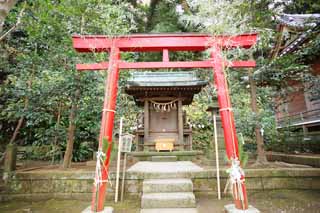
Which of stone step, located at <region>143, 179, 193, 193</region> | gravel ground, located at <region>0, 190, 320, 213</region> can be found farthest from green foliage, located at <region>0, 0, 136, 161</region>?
stone step, located at <region>143, 179, 193, 193</region>

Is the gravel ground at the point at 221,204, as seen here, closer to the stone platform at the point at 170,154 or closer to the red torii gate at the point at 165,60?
the red torii gate at the point at 165,60

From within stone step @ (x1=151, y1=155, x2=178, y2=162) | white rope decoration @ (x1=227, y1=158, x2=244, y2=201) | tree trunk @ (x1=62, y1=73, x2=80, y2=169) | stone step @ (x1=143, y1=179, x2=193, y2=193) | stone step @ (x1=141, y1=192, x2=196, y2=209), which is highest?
tree trunk @ (x1=62, y1=73, x2=80, y2=169)

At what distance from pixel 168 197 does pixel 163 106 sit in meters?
5.70

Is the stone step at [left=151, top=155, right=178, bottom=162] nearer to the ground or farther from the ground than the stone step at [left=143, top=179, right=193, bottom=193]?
farther from the ground

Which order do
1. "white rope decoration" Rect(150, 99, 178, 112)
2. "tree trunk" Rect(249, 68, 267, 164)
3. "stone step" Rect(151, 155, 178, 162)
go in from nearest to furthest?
"tree trunk" Rect(249, 68, 267, 164) → "stone step" Rect(151, 155, 178, 162) → "white rope decoration" Rect(150, 99, 178, 112)

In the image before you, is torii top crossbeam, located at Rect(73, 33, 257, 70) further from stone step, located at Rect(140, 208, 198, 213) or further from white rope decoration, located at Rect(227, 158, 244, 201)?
stone step, located at Rect(140, 208, 198, 213)

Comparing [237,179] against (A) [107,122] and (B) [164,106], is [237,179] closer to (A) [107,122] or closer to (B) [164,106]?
(A) [107,122]

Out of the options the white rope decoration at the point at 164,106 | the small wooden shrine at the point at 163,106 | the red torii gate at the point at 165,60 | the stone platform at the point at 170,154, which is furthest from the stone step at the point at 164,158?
the red torii gate at the point at 165,60

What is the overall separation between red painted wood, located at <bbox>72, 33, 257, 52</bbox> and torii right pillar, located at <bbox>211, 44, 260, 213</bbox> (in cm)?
23

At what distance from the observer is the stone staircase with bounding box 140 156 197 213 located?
331 cm

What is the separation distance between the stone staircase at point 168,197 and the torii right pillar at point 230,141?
671 millimetres

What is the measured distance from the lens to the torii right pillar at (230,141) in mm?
2867

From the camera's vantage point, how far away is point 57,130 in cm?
607

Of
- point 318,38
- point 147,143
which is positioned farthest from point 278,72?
point 147,143
